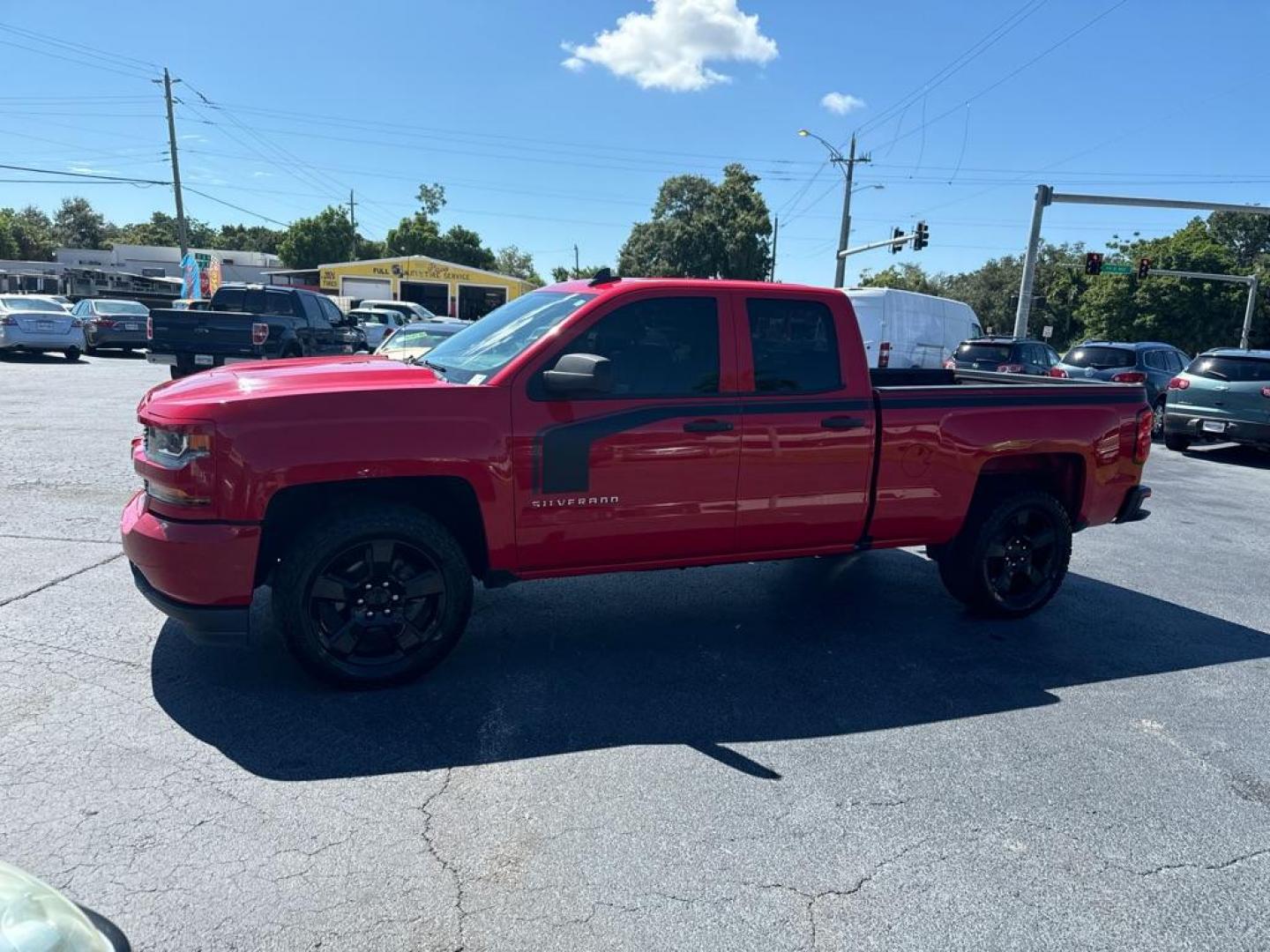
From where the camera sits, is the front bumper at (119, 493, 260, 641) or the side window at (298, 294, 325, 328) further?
the side window at (298, 294, 325, 328)

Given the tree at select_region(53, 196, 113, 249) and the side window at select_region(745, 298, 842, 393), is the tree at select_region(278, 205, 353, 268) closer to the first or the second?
the tree at select_region(53, 196, 113, 249)

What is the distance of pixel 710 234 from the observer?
6300 cm

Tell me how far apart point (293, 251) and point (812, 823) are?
257ft

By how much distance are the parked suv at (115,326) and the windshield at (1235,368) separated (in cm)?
2523

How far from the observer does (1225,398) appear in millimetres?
13055

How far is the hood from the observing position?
371 centimetres

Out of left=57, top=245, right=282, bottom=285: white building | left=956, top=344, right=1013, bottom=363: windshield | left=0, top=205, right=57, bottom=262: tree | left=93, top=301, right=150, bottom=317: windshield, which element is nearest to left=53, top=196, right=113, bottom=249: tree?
left=0, top=205, right=57, bottom=262: tree

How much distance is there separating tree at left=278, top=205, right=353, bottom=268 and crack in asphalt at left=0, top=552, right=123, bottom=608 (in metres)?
72.9

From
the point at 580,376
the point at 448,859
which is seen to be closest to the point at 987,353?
the point at 580,376

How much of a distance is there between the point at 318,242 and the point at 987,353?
6789 centimetres

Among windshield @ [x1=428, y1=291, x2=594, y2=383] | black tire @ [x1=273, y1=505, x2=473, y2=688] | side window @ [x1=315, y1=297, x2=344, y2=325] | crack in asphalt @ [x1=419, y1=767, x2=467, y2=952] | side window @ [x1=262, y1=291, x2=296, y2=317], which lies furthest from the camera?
side window @ [x1=315, y1=297, x2=344, y2=325]

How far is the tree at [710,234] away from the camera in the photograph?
6253cm

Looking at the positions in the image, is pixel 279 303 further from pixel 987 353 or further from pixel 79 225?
pixel 79 225

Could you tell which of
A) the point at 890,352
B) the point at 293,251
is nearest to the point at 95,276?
the point at 293,251
